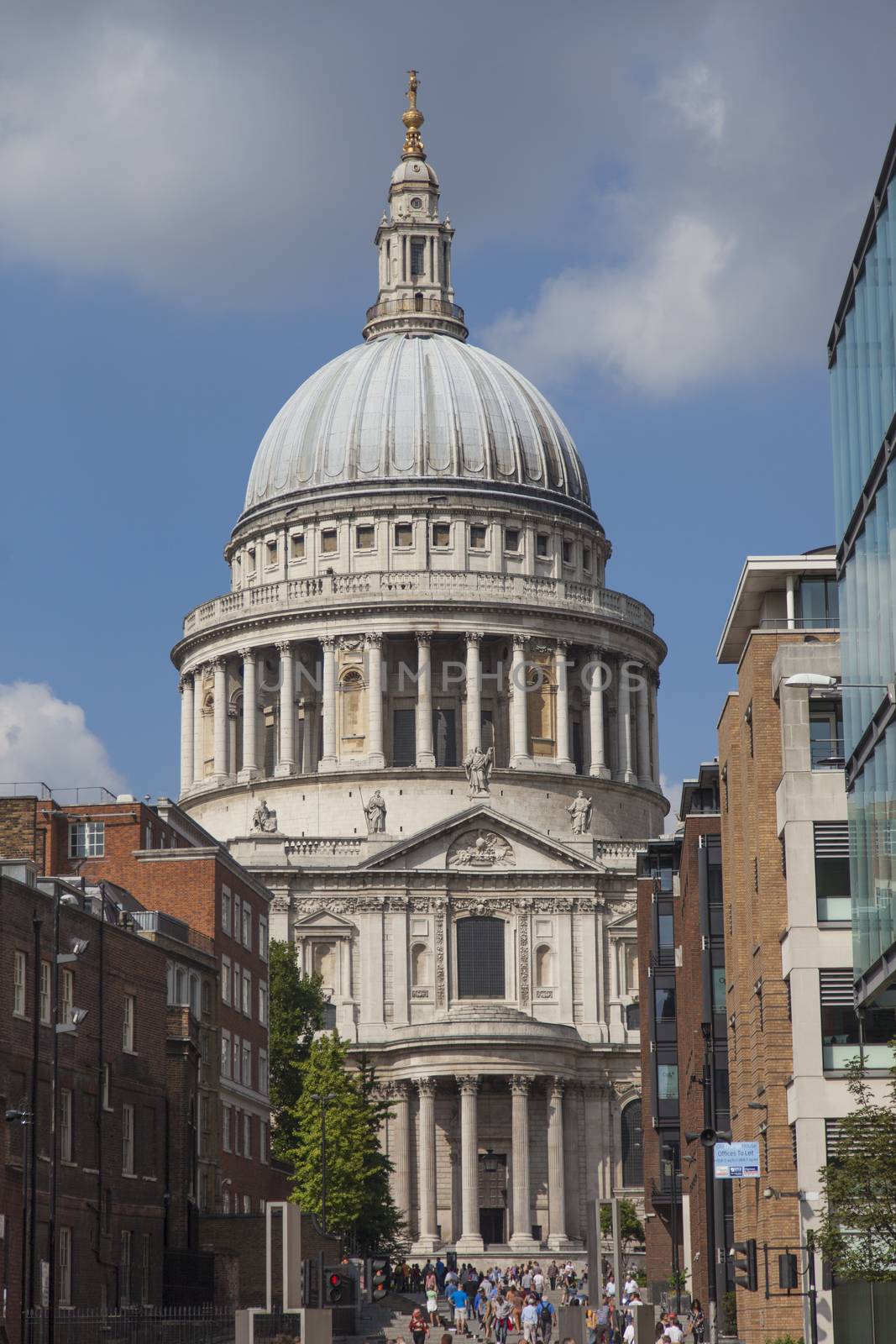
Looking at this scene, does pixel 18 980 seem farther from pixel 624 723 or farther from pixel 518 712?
pixel 624 723

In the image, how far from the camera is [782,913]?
180ft

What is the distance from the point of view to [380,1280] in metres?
72.4

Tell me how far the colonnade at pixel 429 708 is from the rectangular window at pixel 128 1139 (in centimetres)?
7151

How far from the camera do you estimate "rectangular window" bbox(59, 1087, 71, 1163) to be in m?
60.8

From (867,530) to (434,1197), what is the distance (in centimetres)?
8090

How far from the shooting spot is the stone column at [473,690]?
140m

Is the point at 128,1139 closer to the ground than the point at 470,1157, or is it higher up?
closer to the ground

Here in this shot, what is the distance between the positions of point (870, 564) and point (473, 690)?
10036 cm

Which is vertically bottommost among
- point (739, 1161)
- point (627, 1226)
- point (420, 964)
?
point (627, 1226)

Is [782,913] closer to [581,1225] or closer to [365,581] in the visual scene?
[581,1225]

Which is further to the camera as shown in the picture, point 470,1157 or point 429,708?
point 429,708

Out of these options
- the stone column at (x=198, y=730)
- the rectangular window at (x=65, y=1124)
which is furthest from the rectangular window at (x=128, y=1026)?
the stone column at (x=198, y=730)

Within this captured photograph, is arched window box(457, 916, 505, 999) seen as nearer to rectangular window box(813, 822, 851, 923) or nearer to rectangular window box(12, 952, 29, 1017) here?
rectangular window box(12, 952, 29, 1017)

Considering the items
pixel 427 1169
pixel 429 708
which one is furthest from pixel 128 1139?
pixel 429 708
